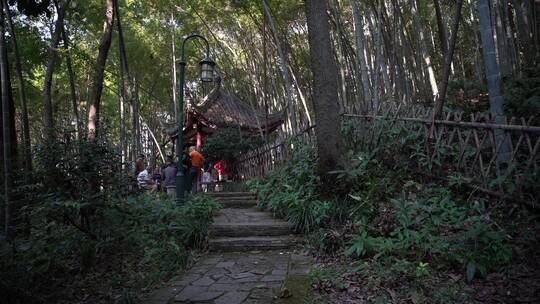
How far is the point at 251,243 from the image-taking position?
489 centimetres

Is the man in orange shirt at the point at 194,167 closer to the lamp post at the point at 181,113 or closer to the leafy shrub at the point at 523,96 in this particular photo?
the lamp post at the point at 181,113

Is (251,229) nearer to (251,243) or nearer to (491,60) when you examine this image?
(251,243)

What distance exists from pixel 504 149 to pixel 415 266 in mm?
1756

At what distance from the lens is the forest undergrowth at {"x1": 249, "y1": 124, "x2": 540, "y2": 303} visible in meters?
2.97

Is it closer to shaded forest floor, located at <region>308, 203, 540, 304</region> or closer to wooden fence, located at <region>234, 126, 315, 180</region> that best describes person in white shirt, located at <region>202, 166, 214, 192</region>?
wooden fence, located at <region>234, 126, 315, 180</region>

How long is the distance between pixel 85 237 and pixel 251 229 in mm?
2004

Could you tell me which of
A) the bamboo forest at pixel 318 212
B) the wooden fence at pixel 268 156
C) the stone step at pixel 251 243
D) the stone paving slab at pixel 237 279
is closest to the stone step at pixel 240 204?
the bamboo forest at pixel 318 212

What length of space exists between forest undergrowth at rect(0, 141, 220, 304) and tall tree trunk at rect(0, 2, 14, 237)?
0.63ft

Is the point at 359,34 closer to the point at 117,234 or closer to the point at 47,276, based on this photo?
the point at 117,234

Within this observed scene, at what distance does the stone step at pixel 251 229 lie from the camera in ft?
17.0

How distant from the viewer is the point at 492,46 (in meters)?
4.32

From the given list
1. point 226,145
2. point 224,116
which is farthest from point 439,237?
point 224,116

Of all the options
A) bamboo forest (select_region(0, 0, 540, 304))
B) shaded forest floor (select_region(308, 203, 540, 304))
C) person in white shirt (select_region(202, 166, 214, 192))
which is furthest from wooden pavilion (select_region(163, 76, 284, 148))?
shaded forest floor (select_region(308, 203, 540, 304))

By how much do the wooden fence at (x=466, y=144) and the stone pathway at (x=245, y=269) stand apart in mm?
2035
